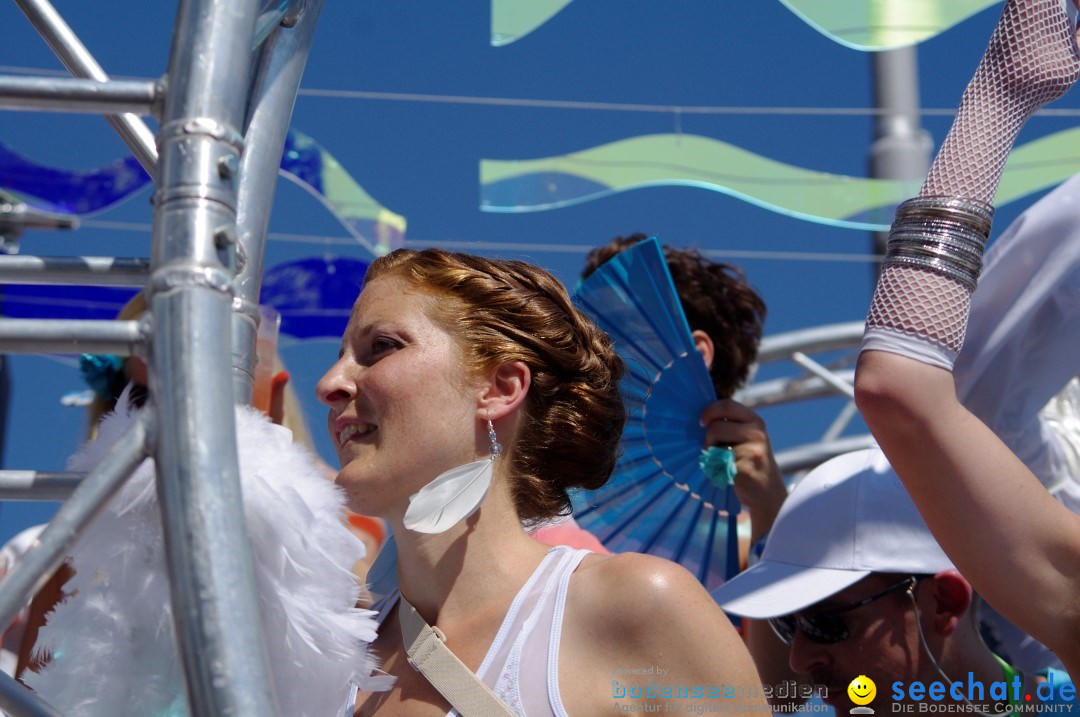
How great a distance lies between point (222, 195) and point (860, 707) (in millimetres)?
1579

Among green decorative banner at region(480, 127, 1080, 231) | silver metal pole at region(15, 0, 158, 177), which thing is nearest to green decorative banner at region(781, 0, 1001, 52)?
green decorative banner at region(480, 127, 1080, 231)

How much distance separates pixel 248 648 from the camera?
895 millimetres

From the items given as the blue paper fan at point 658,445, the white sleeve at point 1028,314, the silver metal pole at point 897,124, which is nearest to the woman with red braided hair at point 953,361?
the white sleeve at point 1028,314

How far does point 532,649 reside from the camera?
150 centimetres

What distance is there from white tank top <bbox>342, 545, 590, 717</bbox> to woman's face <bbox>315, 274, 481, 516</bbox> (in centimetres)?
21

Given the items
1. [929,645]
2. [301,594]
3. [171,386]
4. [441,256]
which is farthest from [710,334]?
[171,386]

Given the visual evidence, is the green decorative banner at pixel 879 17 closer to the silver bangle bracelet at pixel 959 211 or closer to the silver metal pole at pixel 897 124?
the silver metal pole at pixel 897 124

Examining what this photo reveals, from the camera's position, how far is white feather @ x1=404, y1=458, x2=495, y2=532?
1.55m

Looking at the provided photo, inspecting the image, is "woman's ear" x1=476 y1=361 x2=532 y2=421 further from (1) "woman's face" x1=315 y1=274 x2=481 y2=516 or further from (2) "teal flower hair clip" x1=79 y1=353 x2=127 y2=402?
(2) "teal flower hair clip" x1=79 y1=353 x2=127 y2=402

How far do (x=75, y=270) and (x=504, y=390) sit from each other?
801mm

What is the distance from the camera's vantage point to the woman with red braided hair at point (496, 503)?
146cm

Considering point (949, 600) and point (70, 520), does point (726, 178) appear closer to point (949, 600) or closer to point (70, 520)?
point (949, 600)

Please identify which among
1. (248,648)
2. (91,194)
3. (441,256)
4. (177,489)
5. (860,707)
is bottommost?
(860,707)

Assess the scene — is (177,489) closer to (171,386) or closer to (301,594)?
(171,386)
